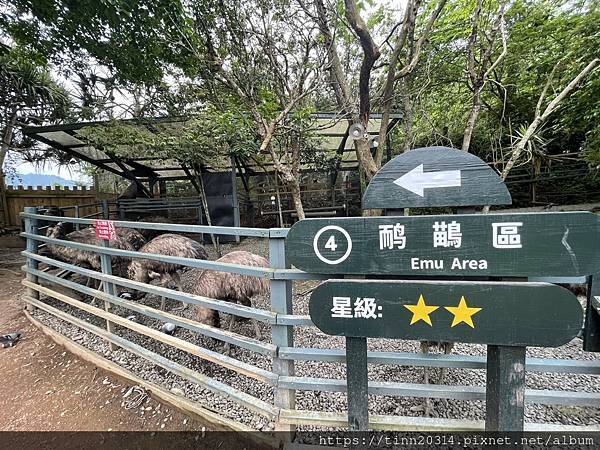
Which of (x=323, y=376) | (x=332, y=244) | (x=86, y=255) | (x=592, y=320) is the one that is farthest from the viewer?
(x=86, y=255)

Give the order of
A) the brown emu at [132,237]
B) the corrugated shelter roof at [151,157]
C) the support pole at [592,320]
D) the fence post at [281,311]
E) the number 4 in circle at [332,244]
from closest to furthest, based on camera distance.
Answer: the support pole at [592,320]
the number 4 in circle at [332,244]
the fence post at [281,311]
the brown emu at [132,237]
the corrugated shelter roof at [151,157]

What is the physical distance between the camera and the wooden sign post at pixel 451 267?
1.12m

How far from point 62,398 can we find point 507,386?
3.08 m

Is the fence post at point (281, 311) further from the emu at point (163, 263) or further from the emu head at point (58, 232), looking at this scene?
the emu head at point (58, 232)

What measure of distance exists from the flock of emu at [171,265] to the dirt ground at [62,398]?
31.3 inches

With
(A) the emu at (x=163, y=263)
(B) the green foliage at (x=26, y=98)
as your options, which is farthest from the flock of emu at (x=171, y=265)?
(B) the green foliage at (x=26, y=98)

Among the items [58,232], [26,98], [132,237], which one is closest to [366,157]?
[132,237]

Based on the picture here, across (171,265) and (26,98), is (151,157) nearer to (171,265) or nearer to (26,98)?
(171,265)

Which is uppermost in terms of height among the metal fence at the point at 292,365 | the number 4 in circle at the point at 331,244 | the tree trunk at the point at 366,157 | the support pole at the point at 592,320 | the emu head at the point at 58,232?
the tree trunk at the point at 366,157

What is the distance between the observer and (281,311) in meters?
1.65

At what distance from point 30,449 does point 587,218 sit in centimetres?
333

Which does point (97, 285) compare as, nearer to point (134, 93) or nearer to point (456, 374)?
point (134, 93)

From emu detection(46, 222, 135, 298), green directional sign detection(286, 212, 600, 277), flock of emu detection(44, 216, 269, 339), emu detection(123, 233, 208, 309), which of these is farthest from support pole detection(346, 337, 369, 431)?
emu detection(46, 222, 135, 298)

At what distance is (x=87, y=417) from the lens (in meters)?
2.12
